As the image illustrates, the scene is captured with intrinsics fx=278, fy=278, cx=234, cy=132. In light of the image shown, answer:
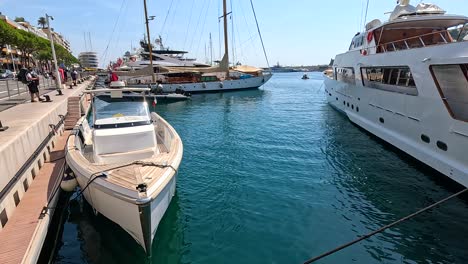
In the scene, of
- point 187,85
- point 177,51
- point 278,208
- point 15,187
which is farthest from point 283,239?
point 177,51

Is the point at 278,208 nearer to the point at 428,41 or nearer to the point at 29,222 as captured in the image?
the point at 29,222

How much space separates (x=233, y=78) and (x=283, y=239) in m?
35.7

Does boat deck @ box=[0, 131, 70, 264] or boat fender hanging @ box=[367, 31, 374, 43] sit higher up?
boat fender hanging @ box=[367, 31, 374, 43]

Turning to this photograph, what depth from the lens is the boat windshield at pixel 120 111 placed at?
309 inches

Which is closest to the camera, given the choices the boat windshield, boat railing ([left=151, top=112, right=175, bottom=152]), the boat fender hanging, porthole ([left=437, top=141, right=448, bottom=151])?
the boat windshield

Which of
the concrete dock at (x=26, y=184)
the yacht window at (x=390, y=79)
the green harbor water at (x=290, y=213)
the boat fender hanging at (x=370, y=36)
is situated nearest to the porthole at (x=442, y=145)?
the green harbor water at (x=290, y=213)

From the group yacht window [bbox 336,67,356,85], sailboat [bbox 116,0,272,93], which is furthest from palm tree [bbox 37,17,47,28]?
yacht window [bbox 336,67,356,85]

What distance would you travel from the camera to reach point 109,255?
5.68 meters

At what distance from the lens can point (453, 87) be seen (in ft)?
29.9

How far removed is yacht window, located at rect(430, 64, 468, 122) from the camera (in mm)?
8680

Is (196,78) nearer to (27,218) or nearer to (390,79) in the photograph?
(390,79)

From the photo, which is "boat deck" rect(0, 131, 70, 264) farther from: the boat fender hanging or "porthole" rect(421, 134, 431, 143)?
the boat fender hanging

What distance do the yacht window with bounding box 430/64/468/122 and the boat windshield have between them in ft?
30.9

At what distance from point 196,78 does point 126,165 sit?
116 ft
